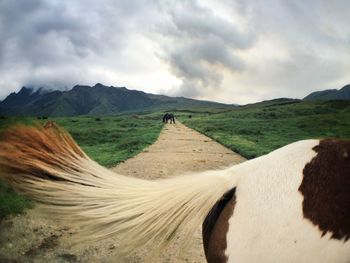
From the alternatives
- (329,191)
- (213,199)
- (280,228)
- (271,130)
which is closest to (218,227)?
(213,199)

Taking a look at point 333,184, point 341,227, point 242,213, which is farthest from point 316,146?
point 242,213

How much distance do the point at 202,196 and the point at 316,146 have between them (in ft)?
2.42

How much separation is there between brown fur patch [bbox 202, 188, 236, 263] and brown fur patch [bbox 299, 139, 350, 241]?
403 millimetres

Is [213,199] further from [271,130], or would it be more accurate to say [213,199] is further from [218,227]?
[271,130]

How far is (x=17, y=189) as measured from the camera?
1.98m

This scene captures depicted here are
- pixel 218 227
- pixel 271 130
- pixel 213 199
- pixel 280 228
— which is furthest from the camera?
pixel 271 130

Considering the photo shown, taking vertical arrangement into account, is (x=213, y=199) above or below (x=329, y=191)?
below

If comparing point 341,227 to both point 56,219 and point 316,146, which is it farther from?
point 56,219

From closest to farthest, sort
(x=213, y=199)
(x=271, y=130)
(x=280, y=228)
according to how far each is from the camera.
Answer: (x=280, y=228) → (x=213, y=199) → (x=271, y=130)

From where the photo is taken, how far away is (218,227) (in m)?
1.88

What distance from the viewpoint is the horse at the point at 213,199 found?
167cm

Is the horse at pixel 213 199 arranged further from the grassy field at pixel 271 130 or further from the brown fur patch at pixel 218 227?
the grassy field at pixel 271 130

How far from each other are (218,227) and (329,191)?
0.61 meters

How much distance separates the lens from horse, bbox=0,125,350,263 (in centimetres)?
167
